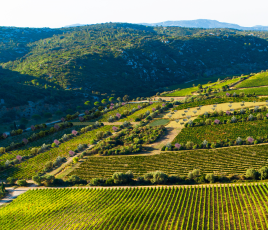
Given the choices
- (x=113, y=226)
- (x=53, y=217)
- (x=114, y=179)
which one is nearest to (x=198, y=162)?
(x=114, y=179)

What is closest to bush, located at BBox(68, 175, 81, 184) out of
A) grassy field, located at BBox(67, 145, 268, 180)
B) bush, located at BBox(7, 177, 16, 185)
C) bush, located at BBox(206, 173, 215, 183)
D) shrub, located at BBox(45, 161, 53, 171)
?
grassy field, located at BBox(67, 145, 268, 180)

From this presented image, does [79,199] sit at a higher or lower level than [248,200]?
lower

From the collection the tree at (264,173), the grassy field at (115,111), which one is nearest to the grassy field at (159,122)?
the grassy field at (115,111)

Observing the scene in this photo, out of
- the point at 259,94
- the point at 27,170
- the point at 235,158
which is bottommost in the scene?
the point at 27,170

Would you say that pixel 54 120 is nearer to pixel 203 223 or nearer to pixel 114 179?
pixel 114 179

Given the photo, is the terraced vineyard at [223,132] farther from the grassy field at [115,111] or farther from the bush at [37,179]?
the grassy field at [115,111]
